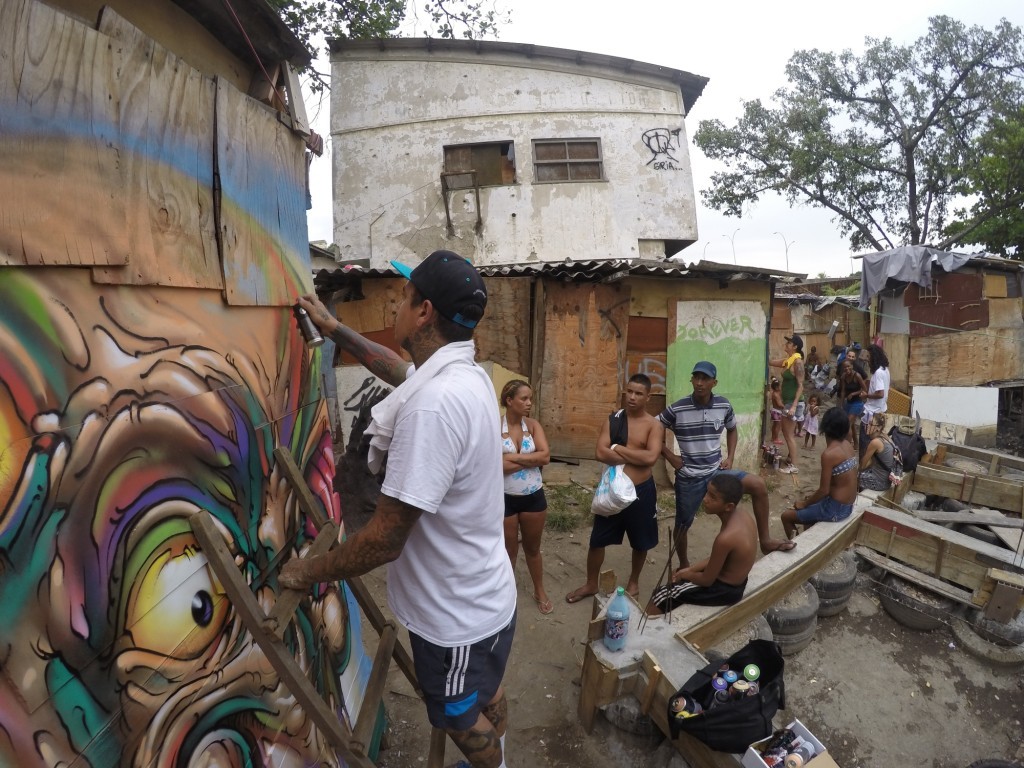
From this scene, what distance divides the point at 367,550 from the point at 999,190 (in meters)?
16.8

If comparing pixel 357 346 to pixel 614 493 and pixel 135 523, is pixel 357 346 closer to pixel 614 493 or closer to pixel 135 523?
pixel 135 523

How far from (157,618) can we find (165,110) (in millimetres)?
1445

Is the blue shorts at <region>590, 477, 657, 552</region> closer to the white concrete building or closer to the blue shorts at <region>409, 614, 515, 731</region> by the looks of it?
the blue shorts at <region>409, 614, 515, 731</region>

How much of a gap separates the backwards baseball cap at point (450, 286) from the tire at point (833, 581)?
158 inches

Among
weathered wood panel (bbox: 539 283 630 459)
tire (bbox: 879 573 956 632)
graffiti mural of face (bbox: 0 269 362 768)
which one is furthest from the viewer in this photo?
weathered wood panel (bbox: 539 283 630 459)

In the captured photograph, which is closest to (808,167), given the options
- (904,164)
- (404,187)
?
(904,164)

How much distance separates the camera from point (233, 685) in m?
1.78

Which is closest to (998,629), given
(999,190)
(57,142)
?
(57,142)

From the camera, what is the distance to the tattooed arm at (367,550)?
5.23ft

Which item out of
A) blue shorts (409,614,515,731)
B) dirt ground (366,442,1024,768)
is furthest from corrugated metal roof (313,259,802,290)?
blue shorts (409,614,515,731)

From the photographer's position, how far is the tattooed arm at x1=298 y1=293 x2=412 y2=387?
2.51 m

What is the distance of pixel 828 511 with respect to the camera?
4.91 meters

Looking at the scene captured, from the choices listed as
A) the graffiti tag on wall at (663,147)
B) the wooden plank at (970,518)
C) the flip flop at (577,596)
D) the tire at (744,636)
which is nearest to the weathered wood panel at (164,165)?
the tire at (744,636)

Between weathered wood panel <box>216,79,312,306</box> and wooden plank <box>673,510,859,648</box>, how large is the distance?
2931 millimetres
